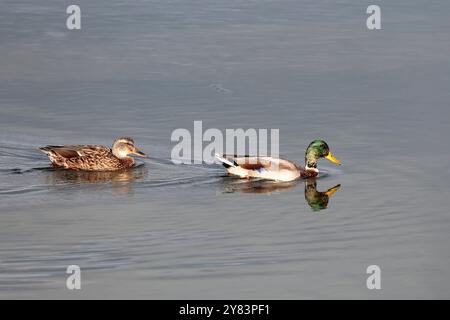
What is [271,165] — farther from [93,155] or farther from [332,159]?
[93,155]

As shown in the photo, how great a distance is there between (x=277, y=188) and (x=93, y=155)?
238cm

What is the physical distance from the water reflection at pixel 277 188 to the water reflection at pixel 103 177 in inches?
45.2

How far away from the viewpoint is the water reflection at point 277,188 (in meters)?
13.7

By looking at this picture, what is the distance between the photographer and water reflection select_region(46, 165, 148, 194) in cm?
1435

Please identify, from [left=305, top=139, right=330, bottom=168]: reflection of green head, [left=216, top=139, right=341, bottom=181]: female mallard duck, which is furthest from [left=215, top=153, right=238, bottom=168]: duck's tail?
[left=305, top=139, right=330, bottom=168]: reflection of green head

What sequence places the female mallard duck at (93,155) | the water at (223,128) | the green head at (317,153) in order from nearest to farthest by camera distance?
the water at (223,128) < the green head at (317,153) < the female mallard duck at (93,155)

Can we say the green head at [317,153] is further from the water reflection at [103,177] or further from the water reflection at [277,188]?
the water reflection at [103,177]

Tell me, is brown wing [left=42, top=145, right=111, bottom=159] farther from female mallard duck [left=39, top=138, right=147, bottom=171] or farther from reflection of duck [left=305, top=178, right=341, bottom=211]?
reflection of duck [left=305, top=178, right=341, bottom=211]

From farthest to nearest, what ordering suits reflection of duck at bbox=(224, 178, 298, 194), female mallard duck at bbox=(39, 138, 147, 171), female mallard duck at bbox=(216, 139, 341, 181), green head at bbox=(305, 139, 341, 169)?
female mallard duck at bbox=(39, 138, 147, 171) → green head at bbox=(305, 139, 341, 169) → female mallard duck at bbox=(216, 139, 341, 181) → reflection of duck at bbox=(224, 178, 298, 194)

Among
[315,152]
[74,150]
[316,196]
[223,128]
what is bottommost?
[316,196]

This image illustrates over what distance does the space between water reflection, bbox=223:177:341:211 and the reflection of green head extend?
0.23m

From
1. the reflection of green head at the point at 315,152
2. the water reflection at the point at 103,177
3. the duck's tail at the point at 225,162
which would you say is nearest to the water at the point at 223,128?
the water reflection at the point at 103,177

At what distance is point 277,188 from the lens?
14.4m

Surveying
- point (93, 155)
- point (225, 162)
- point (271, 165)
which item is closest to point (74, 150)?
point (93, 155)
